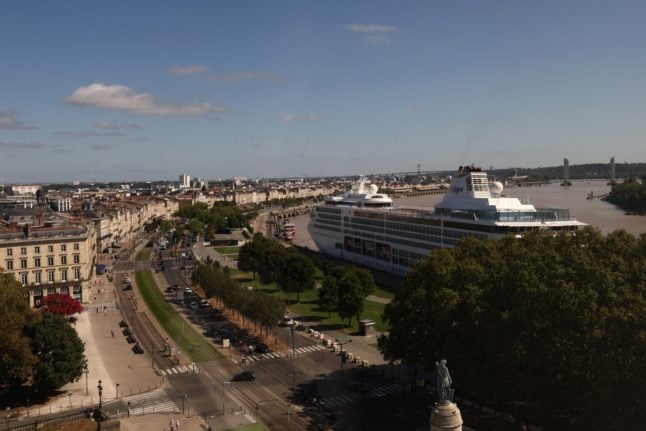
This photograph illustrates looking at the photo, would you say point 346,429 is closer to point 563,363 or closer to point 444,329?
point 444,329

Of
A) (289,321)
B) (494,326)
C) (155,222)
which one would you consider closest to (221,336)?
(289,321)

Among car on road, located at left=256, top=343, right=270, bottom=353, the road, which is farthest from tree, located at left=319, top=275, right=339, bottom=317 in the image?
car on road, located at left=256, top=343, right=270, bottom=353

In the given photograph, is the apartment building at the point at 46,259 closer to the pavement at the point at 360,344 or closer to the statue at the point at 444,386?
the pavement at the point at 360,344

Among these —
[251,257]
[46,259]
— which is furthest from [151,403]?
[251,257]

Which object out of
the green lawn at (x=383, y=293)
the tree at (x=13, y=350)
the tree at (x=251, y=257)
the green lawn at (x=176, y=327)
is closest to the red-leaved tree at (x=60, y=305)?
the green lawn at (x=176, y=327)

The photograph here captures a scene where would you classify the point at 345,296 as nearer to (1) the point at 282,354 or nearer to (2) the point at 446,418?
(1) the point at 282,354

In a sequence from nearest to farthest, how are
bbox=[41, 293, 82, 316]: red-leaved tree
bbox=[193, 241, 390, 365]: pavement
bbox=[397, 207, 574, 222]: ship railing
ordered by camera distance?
bbox=[193, 241, 390, 365]: pavement < bbox=[41, 293, 82, 316]: red-leaved tree < bbox=[397, 207, 574, 222]: ship railing

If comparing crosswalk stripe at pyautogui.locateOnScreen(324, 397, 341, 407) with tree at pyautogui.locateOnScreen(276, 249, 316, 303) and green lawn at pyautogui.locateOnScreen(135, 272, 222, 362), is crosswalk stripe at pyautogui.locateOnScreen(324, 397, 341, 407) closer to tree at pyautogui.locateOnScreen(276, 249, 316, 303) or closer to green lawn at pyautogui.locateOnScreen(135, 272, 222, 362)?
green lawn at pyautogui.locateOnScreen(135, 272, 222, 362)
